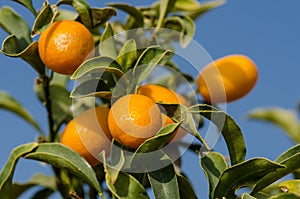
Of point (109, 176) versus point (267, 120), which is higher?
point (109, 176)

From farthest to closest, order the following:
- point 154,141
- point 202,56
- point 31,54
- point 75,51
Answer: point 202,56, point 31,54, point 75,51, point 154,141

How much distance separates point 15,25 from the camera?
1.37 metres

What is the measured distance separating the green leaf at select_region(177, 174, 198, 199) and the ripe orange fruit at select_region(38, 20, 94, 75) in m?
0.30

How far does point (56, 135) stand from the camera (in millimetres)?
1578

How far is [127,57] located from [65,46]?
13 cm

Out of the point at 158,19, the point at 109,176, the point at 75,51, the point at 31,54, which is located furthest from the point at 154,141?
the point at 158,19

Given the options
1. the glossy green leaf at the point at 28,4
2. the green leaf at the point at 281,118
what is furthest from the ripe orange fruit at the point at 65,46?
the green leaf at the point at 281,118

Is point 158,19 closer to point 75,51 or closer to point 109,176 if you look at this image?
point 75,51

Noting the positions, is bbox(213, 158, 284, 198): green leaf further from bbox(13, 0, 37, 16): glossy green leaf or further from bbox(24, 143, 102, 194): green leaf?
bbox(13, 0, 37, 16): glossy green leaf

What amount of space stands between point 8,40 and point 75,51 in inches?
6.1

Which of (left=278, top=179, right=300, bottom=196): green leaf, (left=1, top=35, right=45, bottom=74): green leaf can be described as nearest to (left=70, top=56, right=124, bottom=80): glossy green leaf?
(left=1, top=35, right=45, bottom=74): green leaf

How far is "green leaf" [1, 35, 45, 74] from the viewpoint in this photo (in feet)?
3.82

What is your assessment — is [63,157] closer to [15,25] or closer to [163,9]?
[15,25]

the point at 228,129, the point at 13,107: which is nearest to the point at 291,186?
the point at 228,129
